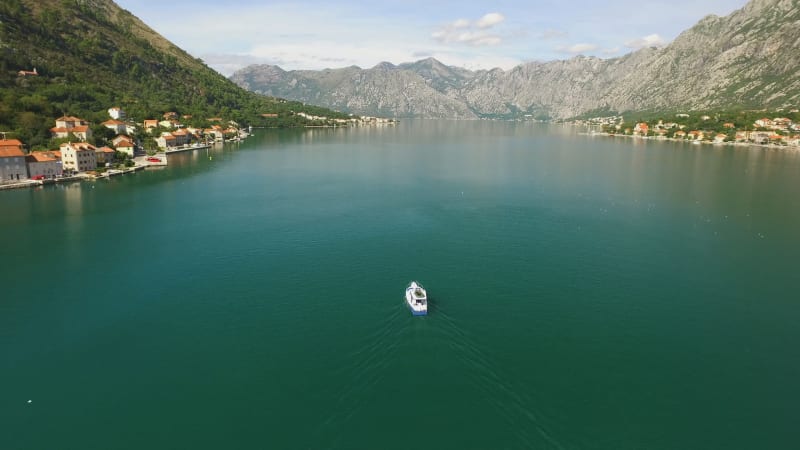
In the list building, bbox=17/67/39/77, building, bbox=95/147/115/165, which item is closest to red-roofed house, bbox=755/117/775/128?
building, bbox=95/147/115/165

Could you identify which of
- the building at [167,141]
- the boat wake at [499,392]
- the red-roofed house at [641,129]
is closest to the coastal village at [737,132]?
the red-roofed house at [641,129]

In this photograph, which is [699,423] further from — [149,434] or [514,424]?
[149,434]

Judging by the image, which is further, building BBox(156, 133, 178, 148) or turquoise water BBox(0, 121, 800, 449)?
building BBox(156, 133, 178, 148)

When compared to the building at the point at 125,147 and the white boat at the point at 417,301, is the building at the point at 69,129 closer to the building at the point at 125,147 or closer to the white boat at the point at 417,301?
the building at the point at 125,147

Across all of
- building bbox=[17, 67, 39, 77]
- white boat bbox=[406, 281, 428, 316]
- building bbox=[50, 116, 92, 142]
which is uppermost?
building bbox=[17, 67, 39, 77]

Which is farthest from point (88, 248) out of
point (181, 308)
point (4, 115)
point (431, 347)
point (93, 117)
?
point (93, 117)

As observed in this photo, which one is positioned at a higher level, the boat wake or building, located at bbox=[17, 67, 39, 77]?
building, located at bbox=[17, 67, 39, 77]

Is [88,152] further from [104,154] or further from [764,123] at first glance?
[764,123]

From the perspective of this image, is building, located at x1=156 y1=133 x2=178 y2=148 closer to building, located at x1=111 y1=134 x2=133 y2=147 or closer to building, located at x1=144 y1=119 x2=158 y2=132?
building, located at x1=144 y1=119 x2=158 y2=132
